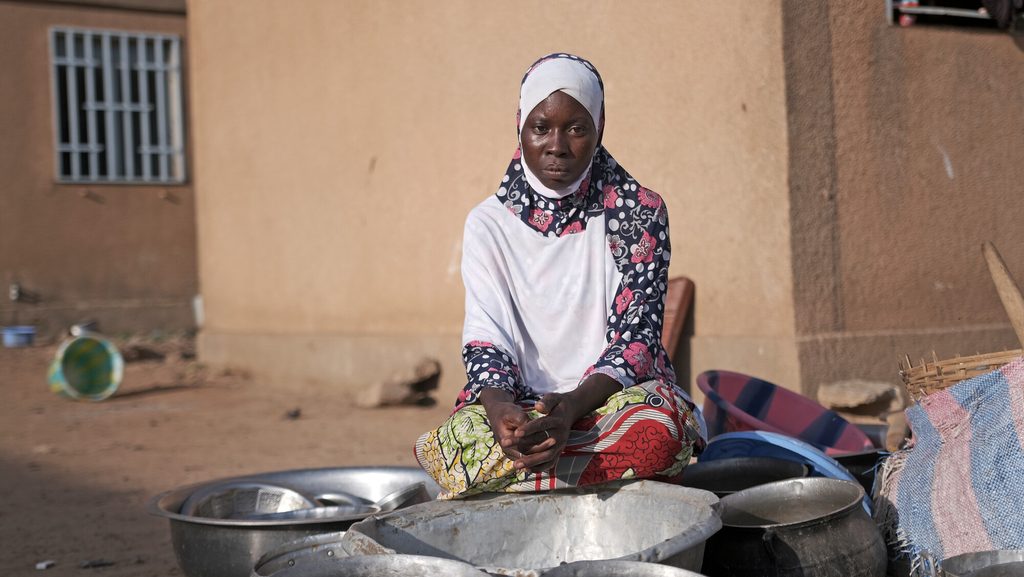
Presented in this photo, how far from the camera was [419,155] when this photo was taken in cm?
707

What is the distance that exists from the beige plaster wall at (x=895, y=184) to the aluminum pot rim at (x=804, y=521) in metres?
2.16

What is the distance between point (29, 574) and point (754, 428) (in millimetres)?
2449

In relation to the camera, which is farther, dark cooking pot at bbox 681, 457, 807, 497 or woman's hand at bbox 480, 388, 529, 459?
dark cooking pot at bbox 681, 457, 807, 497

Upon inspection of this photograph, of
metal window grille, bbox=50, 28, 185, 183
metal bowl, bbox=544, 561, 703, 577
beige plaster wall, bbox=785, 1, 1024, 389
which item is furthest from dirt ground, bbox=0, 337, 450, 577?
metal window grille, bbox=50, 28, 185, 183

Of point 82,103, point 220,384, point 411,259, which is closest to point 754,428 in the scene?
point 411,259

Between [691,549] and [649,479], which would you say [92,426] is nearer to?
[649,479]

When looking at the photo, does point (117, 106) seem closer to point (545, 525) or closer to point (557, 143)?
point (557, 143)

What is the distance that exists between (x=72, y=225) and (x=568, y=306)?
9984mm

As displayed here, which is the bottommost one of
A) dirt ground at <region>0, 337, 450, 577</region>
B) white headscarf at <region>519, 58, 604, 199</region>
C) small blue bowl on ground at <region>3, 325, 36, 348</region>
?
dirt ground at <region>0, 337, 450, 577</region>

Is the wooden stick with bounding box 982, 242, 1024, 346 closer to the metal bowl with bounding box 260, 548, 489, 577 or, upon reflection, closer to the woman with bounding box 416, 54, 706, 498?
the woman with bounding box 416, 54, 706, 498

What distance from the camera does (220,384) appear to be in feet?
28.9

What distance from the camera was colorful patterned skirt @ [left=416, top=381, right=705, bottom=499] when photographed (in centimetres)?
248

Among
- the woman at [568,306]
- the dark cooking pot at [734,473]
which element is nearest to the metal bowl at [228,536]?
the woman at [568,306]

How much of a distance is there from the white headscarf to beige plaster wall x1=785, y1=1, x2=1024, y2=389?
7.27 ft
